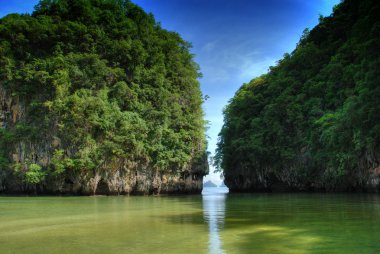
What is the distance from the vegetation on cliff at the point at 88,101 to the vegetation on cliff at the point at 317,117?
6.49 m

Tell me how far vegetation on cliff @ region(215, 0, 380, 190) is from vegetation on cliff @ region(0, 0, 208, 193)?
6491 millimetres

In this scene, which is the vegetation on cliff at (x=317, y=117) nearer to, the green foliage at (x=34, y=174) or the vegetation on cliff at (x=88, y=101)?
the vegetation on cliff at (x=88, y=101)

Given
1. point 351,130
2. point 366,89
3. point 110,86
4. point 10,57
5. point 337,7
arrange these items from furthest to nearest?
1. point 337,7
2. point 110,86
3. point 10,57
4. point 351,130
5. point 366,89

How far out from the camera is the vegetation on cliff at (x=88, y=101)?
28.0 meters

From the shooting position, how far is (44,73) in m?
28.6

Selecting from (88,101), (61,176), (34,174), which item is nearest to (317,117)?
(88,101)

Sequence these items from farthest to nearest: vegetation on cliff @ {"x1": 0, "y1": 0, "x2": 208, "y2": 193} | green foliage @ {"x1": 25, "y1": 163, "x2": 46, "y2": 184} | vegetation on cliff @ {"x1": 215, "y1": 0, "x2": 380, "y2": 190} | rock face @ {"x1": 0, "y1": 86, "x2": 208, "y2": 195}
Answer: rock face @ {"x1": 0, "y1": 86, "x2": 208, "y2": 195} < vegetation on cliff @ {"x1": 0, "y1": 0, "x2": 208, "y2": 193} < green foliage @ {"x1": 25, "y1": 163, "x2": 46, "y2": 184} < vegetation on cliff @ {"x1": 215, "y1": 0, "x2": 380, "y2": 190}

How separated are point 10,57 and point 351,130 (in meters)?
25.8

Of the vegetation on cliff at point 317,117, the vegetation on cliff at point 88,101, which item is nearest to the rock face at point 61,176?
the vegetation on cliff at point 88,101

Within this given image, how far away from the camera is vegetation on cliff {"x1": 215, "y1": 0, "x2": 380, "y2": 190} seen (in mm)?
23078

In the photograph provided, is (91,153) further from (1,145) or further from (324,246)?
(324,246)

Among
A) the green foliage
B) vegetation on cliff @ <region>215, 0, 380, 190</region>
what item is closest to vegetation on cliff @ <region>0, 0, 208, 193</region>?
the green foliage

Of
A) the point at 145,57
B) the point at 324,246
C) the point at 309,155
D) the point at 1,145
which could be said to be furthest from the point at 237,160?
the point at 324,246

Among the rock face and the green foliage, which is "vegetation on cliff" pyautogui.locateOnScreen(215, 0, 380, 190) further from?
the green foliage
